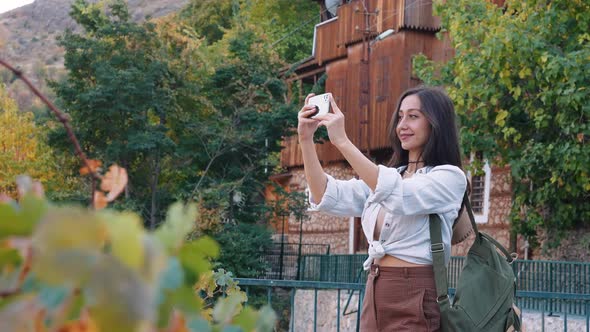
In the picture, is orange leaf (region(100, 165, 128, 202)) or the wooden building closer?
orange leaf (region(100, 165, 128, 202))

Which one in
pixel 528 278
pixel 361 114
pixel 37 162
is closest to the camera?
pixel 528 278

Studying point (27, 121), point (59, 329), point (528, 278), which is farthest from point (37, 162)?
point (59, 329)

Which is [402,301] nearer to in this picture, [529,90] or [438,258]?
[438,258]

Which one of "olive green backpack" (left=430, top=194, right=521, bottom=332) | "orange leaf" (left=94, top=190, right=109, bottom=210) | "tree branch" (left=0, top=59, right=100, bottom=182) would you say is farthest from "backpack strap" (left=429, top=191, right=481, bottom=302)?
"orange leaf" (left=94, top=190, right=109, bottom=210)

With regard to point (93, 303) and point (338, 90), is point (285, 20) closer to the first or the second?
point (338, 90)

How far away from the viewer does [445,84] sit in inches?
631

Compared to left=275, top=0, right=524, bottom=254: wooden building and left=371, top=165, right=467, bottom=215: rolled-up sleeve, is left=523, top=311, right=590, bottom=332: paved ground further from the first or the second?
left=371, top=165, right=467, bottom=215: rolled-up sleeve

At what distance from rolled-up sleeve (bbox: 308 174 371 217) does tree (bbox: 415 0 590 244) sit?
1014cm

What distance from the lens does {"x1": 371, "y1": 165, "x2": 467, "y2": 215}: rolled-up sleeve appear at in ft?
9.12

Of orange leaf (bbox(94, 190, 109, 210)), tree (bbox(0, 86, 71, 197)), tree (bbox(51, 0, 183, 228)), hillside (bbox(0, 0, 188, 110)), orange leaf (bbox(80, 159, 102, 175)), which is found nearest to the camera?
orange leaf (bbox(94, 190, 109, 210))

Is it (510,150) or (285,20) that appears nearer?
(510,150)

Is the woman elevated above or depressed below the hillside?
below

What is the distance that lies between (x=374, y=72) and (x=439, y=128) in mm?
19126

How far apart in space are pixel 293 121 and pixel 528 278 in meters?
9.77
